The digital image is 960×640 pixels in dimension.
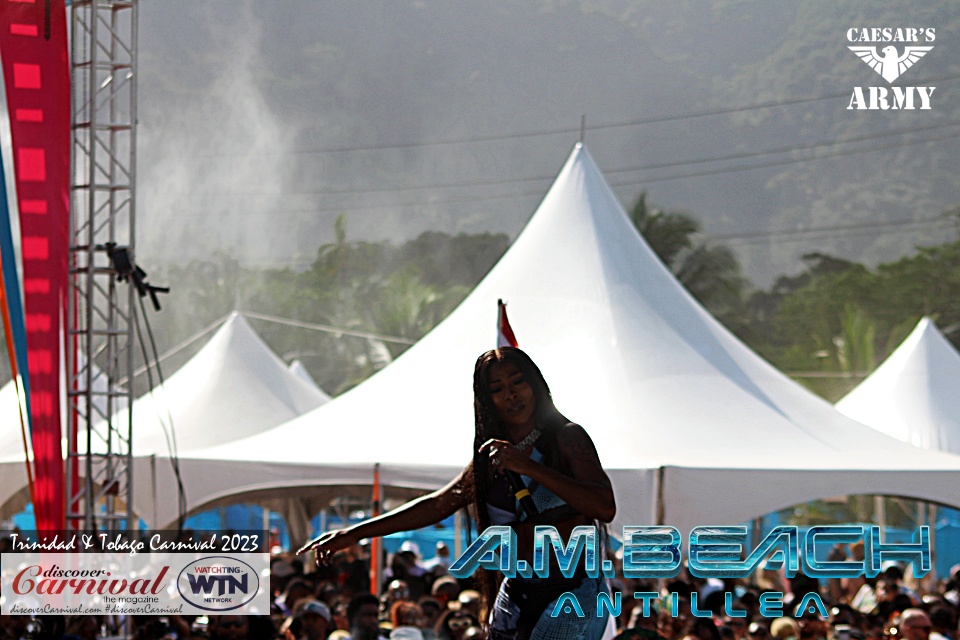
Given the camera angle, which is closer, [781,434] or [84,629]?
[84,629]

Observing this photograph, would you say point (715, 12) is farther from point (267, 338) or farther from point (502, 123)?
point (267, 338)

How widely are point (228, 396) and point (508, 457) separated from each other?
48.9 ft

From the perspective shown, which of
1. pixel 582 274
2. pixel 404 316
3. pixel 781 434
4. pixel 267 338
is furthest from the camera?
pixel 267 338

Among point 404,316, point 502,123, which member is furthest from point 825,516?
point 502,123

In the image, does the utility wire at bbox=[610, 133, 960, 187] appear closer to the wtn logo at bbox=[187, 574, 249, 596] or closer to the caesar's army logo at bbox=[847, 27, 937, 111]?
the caesar's army logo at bbox=[847, 27, 937, 111]

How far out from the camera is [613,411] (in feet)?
28.9

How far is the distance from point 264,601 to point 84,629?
3.35 feet

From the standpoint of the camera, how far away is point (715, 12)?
8725cm

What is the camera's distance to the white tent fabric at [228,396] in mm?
16094

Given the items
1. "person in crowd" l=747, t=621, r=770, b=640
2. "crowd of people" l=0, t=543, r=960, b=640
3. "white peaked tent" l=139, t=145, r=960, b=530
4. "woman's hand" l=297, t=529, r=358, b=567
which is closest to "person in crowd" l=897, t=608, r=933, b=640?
"crowd of people" l=0, t=543, r=960, b=640

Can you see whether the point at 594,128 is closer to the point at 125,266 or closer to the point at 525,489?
the point at 125,266

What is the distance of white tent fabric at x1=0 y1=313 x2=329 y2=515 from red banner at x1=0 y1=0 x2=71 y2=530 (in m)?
7.89

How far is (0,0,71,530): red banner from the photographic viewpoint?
7.06 m

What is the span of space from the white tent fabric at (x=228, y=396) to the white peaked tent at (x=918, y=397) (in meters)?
7.97
